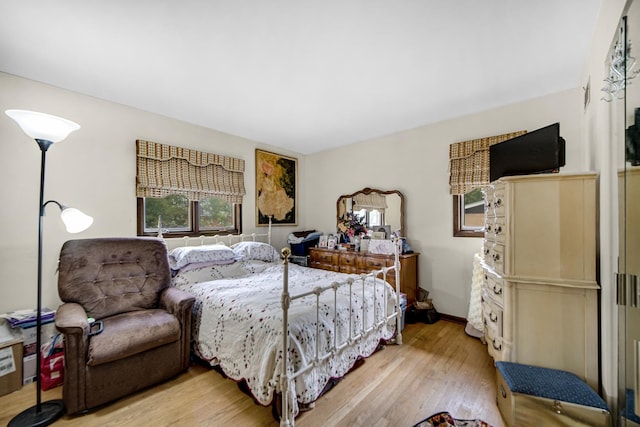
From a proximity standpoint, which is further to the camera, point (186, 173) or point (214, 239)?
point (214, 239)

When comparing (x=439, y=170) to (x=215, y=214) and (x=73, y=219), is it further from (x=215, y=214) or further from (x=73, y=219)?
(x=73, y=219)

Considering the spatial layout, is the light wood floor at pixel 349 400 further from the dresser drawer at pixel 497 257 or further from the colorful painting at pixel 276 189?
the colorful painting at pixel 276 189

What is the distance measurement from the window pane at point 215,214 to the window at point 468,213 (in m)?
3.17

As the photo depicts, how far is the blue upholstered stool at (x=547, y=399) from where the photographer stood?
1.33 meters

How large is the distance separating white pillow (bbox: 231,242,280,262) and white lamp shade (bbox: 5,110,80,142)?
2.05 metres

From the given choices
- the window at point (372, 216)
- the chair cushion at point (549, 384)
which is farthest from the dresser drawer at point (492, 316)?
the window at point (372, 216)

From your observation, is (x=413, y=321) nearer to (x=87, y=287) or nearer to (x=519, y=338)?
(x=519, y=338)

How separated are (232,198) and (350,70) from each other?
2.42m

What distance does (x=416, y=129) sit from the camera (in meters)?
3.69

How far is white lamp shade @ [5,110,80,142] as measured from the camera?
1560 millimetres

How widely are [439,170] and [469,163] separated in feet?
1.25

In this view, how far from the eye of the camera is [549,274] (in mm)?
1692

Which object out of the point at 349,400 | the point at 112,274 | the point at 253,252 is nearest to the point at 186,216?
the point at 253,252

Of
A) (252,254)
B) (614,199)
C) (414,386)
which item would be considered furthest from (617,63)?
(252,254)
